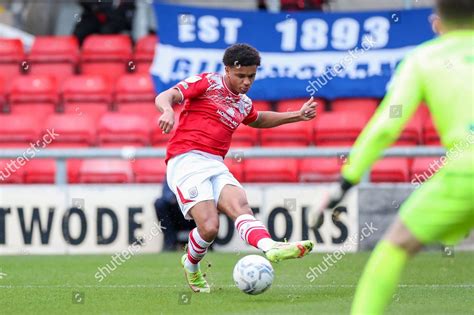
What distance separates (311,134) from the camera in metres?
15.1

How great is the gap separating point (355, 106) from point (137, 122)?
3.00 metres

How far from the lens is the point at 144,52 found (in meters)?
17.0

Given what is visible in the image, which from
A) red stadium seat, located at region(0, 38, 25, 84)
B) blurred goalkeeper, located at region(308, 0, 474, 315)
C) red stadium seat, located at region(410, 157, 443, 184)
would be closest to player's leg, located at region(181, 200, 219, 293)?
blurred goalkeeper, located at region(308, 0, 474, 315)

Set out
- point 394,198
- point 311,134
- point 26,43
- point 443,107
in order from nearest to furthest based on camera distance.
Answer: point 443,107 → point 394,198 → point 311,134 → point 26,43

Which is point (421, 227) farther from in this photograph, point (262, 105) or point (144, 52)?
point (144, 52)

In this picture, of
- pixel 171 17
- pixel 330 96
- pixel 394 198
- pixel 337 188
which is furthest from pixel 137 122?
pixel 337 188

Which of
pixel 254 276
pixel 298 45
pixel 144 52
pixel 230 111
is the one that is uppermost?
pixel 298 45

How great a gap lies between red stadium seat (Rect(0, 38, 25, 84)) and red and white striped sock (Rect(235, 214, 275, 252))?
8.97 meters

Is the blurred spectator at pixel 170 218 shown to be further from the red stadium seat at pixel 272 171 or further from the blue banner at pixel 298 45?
the blue banner at pixel 298 45

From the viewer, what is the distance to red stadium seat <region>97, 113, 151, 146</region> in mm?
15273

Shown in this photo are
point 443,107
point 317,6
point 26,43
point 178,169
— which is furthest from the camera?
point 26,43

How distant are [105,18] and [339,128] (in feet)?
15.9

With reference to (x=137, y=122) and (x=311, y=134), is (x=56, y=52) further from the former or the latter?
(x=311, y=134)

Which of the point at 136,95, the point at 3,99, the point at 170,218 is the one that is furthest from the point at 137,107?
the point at 170,218
